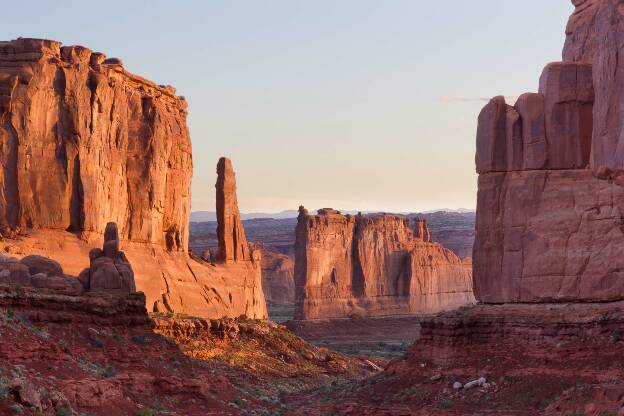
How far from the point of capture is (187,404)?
3123 centimetres

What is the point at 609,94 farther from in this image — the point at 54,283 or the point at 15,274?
the point at 15,274

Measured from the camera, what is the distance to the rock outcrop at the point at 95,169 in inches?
1960

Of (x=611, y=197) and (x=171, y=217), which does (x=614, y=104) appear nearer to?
(x=611, y=197)

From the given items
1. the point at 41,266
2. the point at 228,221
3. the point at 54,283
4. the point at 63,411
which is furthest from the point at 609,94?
the point at 228,221

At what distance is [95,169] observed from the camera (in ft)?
176

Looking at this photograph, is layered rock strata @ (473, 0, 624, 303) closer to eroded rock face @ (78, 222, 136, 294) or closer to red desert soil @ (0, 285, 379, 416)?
red desert soil @ (0, 285, 379, 416)

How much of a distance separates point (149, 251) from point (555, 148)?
2857 cm

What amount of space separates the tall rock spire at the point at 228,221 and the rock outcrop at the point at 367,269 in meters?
29.8

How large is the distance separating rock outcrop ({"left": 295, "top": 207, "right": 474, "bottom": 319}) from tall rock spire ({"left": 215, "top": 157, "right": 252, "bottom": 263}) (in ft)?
97.8

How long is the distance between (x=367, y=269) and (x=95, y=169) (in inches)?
2284

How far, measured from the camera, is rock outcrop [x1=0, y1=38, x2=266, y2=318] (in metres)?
49.8

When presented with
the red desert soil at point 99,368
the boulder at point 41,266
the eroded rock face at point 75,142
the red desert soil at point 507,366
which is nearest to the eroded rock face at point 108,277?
the boulder at point 41,266

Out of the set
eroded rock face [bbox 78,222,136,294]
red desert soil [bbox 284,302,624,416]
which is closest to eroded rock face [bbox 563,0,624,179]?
red desert soil [bbox 284,302,624,416]

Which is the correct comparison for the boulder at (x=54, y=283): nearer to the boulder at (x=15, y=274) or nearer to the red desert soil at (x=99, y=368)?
the boulder at (x=15, y=274)
